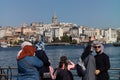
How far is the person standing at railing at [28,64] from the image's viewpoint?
26.2ft

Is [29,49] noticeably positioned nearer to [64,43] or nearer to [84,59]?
[84,59]

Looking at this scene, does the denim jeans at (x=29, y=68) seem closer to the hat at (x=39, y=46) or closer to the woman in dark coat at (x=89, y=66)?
the woman in dark coat at (x=89, y=66)

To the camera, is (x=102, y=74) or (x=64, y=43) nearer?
(x=102, y=74)

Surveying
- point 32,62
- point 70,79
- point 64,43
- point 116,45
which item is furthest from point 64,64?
point 64,43

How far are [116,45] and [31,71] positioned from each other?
155m

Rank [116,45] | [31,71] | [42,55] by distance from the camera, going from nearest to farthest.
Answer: [31,71], [42,55], [116,45]

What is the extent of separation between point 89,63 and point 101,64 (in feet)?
0.89

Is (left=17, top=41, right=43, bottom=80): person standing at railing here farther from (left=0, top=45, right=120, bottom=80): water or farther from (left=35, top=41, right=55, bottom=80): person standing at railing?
(left=0, top=45, right=120, bottom=80): water

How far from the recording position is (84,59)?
29.6 ft

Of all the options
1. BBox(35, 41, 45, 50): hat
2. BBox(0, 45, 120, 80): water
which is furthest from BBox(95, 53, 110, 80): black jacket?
BBox(0, 45, 120, 80): water

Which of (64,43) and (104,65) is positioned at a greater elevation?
(104,65)

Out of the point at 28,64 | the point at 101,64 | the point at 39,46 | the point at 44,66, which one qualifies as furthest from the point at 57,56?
the point at 28,64

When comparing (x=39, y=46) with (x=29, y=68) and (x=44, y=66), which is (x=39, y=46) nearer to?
(x=44, y=66)

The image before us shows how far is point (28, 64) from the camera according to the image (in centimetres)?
803
